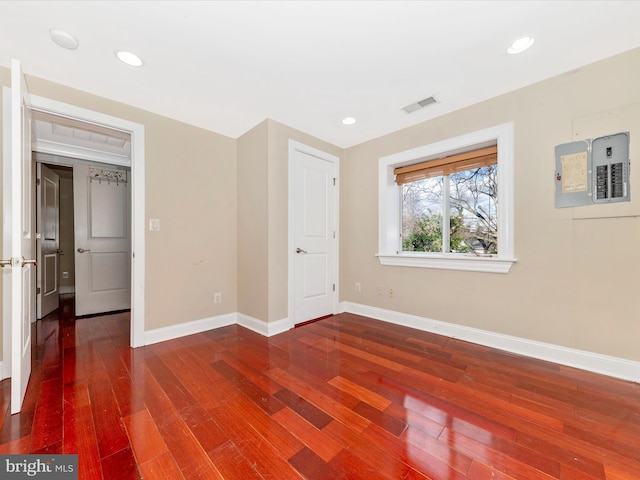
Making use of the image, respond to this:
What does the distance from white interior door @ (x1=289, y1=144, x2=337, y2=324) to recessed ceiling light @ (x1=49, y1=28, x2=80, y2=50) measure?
192cm

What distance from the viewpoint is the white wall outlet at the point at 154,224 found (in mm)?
2697

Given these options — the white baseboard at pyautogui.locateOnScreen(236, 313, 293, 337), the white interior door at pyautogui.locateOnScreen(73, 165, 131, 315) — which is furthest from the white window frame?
the white interior door at pyautogui.locateOnScreen(73, 165, 131, 315)

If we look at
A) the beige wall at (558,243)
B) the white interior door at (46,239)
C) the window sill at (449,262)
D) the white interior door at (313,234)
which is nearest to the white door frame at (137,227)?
the white interior door at (313,234)

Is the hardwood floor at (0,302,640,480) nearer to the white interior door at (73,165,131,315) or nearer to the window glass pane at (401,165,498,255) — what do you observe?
the window glass pane at (401,165,498,255)

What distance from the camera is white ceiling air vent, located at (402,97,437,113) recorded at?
256 centimetres

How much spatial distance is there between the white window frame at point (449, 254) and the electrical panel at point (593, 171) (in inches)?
13.9

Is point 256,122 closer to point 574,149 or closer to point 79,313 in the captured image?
point 574,149

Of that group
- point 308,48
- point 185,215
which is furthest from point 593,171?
point 185,215

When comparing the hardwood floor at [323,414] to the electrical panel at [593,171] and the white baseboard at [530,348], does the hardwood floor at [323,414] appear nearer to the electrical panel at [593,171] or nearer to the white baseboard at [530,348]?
the white baseboard at [530,348]

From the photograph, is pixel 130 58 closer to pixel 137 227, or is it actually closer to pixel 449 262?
pixel 137 227

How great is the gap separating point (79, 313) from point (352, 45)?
4.43 meters

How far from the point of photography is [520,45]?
1.87 meters

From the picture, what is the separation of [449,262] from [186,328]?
114 inches

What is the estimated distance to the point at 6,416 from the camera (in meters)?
1.54
